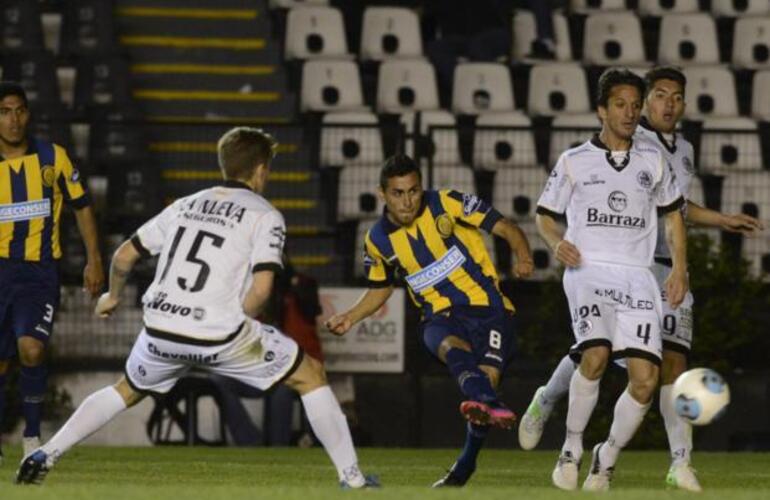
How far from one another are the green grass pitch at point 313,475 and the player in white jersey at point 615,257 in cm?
36

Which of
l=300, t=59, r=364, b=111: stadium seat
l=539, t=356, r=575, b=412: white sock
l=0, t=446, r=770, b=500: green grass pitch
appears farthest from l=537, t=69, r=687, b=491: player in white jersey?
l=300, t=59, r=364, b=111: stadium seat

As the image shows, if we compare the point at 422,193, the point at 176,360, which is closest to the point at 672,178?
the point at 422,193

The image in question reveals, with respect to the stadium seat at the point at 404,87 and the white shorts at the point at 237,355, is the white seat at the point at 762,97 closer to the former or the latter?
the stadium seat at the point at 404,87

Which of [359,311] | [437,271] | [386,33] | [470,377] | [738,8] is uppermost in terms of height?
[738,8]

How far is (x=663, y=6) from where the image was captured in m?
19.5

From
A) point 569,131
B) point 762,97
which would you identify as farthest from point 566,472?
point 762,97

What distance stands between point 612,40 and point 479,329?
8.93 metres

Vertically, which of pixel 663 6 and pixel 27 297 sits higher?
pixel 663 6

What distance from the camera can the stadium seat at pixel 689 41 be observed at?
18891 millimetres

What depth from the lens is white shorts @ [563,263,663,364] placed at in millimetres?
9664

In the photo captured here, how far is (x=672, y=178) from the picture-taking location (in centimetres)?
998

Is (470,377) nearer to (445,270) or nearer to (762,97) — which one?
(445,270)

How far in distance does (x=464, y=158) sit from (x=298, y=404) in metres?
2.44

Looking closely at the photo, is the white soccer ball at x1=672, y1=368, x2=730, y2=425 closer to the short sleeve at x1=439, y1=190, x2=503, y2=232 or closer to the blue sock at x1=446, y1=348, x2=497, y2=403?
the blue sock at x1=446, y1=348, x2=497, y2=403
